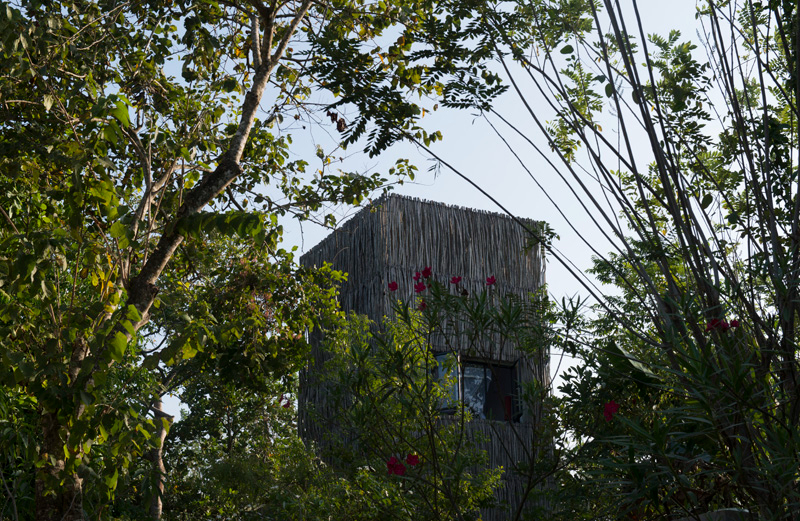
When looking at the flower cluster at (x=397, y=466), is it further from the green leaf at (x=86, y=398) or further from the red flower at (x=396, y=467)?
the green leaf at (x=86, y=398)

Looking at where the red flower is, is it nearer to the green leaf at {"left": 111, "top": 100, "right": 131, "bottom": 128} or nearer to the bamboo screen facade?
the green leaf at {"left": 111, "top": 100, "right": 131, "bottom": 128}

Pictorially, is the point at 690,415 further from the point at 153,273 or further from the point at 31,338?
the point at 31,338

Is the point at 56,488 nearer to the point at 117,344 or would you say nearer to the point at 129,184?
the point at 117,344

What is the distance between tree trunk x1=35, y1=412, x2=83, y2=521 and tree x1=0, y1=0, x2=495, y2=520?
1 cm

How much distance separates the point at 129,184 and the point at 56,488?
10.4 feet

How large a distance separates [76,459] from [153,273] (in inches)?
46.6

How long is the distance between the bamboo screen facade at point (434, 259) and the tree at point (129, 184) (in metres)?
3.75

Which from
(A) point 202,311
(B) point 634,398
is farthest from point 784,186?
(A) point 202,311

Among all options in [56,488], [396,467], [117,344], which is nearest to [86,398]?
[117,344]

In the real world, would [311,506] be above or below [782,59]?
Result: below

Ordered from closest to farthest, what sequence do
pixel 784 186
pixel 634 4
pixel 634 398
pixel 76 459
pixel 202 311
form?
pixel 634 4, pixel 784 186, pixel 76 459, pixel 202 311, pixel 634 398

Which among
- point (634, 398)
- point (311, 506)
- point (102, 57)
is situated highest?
point (102, 57)

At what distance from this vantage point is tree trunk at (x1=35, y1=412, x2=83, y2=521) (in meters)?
3.72

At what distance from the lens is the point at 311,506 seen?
6219 mm
